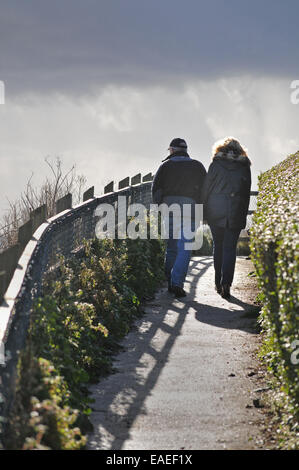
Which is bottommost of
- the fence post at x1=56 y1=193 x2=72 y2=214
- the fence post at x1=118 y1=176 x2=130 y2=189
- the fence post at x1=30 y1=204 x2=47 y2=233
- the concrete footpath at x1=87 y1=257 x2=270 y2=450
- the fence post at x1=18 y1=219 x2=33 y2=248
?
the concrete footpath at x1=87 y1=257 x2=270 y2=450

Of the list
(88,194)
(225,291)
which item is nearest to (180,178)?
(88,194)

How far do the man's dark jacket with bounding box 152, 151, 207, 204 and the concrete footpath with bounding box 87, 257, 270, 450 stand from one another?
1480 millimetres

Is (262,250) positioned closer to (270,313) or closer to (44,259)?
(270,313)

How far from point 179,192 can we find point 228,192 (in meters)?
→ 0.65

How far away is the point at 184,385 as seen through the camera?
6.64m

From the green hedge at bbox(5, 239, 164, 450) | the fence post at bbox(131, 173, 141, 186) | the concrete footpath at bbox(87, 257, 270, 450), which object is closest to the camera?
the green hedge at bbox(5, 239, 164, 450)

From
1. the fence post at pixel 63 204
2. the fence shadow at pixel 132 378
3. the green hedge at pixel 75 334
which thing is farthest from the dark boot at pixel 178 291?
the fence post at pixel 63 204

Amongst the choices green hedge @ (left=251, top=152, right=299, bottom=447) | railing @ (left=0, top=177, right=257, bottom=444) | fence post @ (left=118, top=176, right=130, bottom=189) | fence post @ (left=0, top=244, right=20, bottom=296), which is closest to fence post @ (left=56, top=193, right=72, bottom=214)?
railing @ (left=0, top=177, right=257, bottom=444)

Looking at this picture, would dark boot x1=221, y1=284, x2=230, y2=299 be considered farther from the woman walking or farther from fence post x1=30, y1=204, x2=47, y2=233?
fence post x1=30, y1=204, x2=47, y2=233

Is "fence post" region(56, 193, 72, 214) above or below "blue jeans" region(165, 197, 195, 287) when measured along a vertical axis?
above
